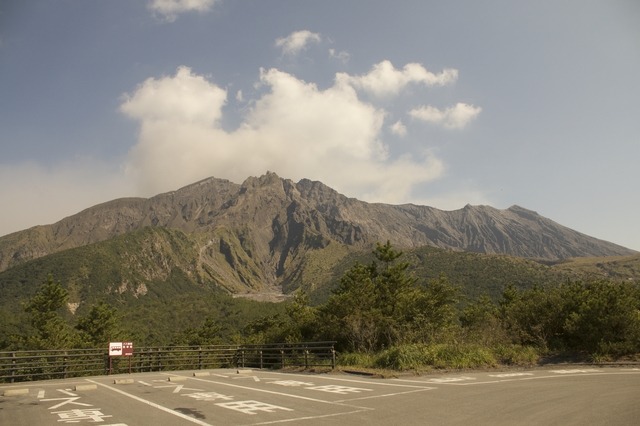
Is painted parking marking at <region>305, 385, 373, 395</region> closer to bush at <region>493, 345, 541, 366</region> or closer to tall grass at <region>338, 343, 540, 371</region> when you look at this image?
tall grass at <region>338, 343, 540, 371</region>

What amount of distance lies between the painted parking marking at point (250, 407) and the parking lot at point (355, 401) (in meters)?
0.02

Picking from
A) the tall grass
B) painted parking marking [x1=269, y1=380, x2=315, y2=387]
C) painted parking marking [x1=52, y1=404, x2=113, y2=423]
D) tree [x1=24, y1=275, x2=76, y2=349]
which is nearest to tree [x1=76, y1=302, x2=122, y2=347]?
tree [x1=24, y1=275, x2=76, y2=349]

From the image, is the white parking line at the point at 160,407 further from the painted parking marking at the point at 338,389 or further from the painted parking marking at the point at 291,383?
the painted parking marking at the point at 291,383

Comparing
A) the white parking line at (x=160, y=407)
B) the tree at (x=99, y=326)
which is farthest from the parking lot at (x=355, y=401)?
the tree at (x=99, y=326)

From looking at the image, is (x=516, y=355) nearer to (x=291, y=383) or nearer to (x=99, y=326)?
(x=291, y=383)

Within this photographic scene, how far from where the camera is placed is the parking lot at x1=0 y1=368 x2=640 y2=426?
8.04 meters

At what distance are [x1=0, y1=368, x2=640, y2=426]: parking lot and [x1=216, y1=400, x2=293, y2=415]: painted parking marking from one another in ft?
0.08

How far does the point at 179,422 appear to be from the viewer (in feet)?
26.4

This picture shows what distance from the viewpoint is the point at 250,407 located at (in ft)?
31.4

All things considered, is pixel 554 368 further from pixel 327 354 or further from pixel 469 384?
pixel 327 354

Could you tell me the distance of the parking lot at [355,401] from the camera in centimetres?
804

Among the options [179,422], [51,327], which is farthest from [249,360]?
[51,327]

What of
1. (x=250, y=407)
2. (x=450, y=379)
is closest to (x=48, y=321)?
(x=250, y=407)

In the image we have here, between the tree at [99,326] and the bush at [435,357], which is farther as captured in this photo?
the tree at [99,326]
